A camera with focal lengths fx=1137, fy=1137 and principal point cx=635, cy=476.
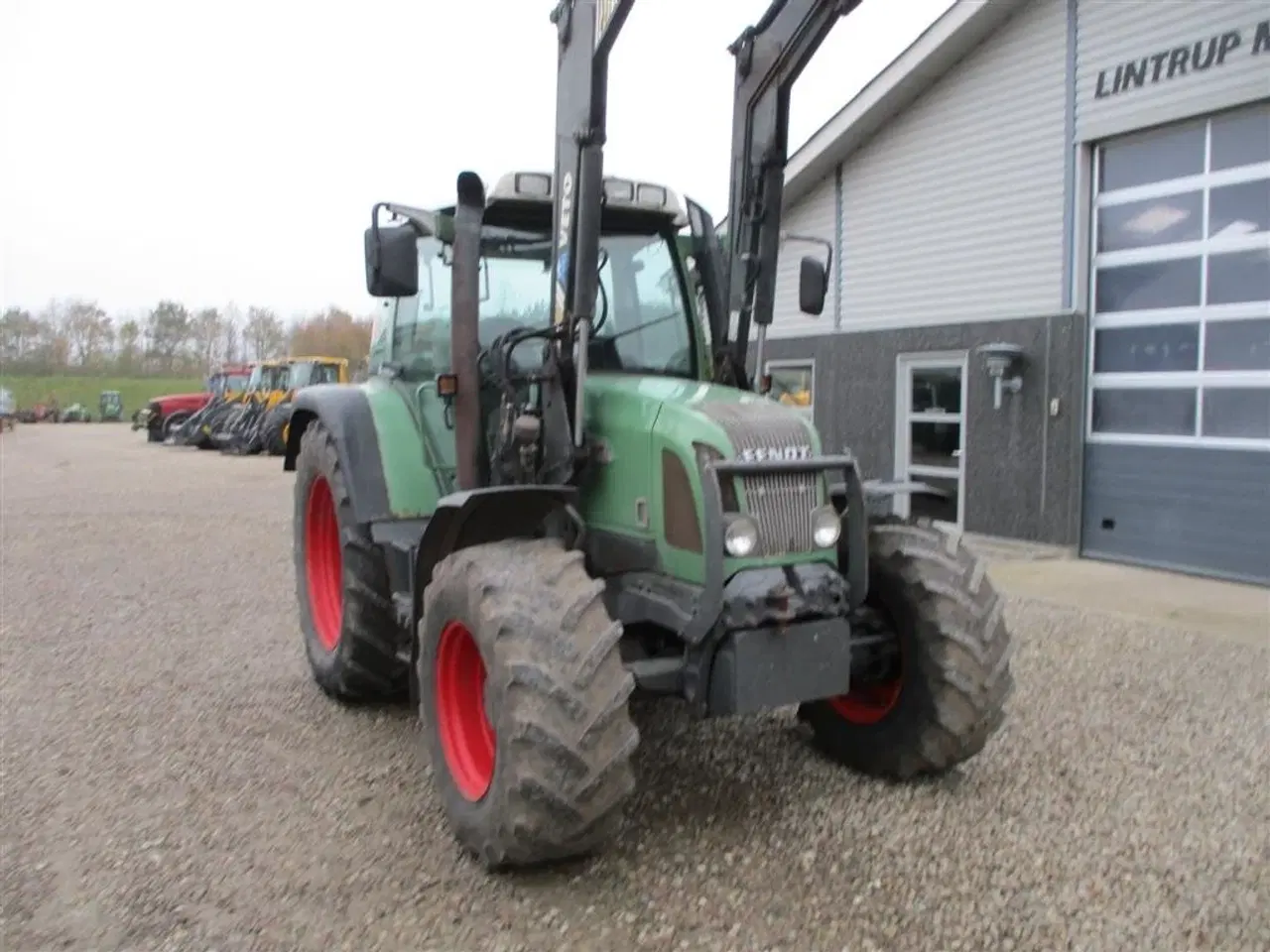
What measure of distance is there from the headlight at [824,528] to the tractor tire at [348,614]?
1.82 metres

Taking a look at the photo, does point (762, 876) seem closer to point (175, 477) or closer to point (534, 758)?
point (534, 758)

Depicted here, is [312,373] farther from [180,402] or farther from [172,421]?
[180,402]

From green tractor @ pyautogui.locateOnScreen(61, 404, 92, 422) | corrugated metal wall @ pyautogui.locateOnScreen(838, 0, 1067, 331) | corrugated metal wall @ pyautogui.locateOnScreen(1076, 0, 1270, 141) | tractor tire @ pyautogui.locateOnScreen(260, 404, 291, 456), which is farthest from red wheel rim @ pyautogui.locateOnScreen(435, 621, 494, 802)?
green tractor @ pyautogui.locateOnScreen(61, 404, 92, 422)

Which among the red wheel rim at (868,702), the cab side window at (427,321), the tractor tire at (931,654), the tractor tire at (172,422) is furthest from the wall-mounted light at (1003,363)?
the tractor tire at (172,422)

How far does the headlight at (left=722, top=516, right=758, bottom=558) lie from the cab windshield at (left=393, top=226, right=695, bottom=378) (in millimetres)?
1187

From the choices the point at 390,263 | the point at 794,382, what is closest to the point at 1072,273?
the point at 794,382

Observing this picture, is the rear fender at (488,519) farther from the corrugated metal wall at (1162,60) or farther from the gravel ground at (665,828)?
the corrugated metal wall at (1162,60)

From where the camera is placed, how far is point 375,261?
4.19 metres

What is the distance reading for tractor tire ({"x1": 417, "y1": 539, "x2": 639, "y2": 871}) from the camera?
3322 mm

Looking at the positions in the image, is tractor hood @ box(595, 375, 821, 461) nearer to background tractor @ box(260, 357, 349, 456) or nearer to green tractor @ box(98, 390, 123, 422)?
background tractor @ box(260, 357, 349, 456)

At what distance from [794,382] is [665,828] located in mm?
9704

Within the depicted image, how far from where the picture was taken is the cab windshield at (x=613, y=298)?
477 centimetres

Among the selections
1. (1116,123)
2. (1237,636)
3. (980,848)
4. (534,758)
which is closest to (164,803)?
(534,758)

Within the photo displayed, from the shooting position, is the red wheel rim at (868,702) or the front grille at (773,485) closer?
the front grille at (773,485)
